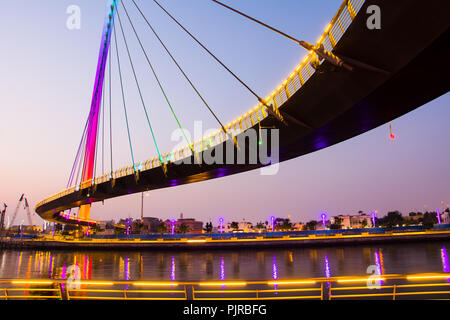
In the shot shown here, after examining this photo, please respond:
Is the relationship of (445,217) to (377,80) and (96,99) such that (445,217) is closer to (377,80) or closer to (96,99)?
(96,99)

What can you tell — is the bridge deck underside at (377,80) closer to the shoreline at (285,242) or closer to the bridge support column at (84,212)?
the shoreline at (285,242)

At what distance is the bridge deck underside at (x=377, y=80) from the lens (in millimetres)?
11000

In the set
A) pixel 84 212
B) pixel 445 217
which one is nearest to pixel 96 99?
pixel 84 212

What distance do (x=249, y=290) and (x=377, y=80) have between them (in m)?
10.4

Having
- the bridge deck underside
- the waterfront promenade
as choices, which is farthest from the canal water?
the waterfront promenade

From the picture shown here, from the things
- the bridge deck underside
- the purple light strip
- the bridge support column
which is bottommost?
the bridge support column

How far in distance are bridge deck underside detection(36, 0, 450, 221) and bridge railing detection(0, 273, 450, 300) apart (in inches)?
316

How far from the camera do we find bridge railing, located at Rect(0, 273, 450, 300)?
26.3 ft

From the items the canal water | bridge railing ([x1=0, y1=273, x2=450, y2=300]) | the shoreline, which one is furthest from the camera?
the shoreline

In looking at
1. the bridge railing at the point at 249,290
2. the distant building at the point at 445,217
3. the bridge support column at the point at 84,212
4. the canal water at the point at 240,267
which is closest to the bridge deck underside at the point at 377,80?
the bridge railing at the point at 249,290

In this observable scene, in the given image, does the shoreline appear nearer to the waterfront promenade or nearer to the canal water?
the waterfront promenade

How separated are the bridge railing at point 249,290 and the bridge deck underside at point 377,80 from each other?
26.3 ft

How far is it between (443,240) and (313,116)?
240 feet
